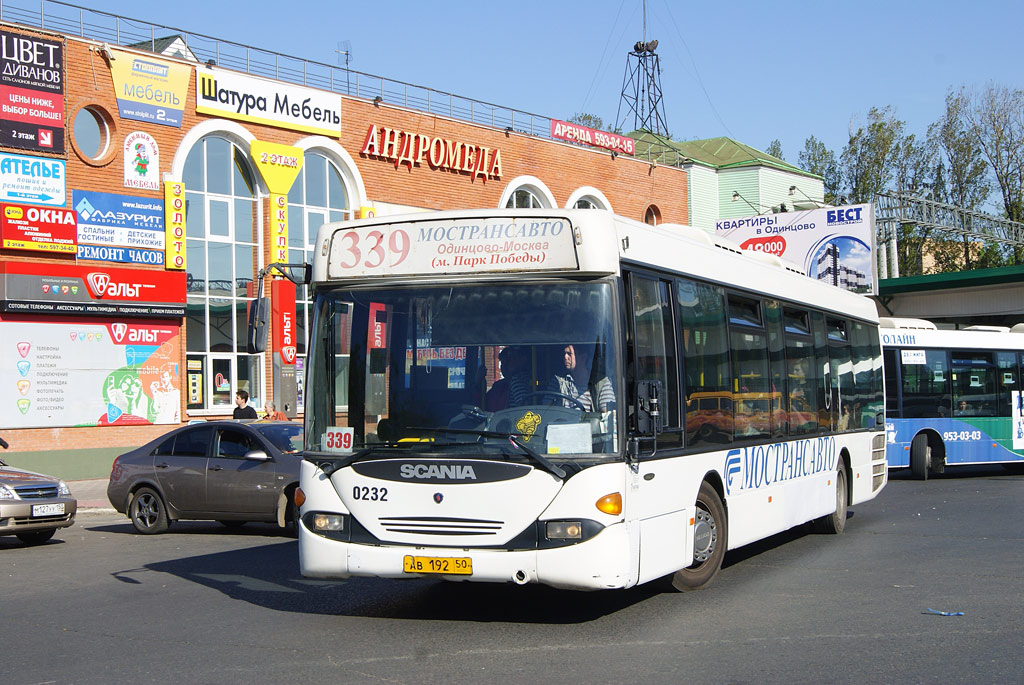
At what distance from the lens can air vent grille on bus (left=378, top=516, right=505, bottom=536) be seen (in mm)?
7883

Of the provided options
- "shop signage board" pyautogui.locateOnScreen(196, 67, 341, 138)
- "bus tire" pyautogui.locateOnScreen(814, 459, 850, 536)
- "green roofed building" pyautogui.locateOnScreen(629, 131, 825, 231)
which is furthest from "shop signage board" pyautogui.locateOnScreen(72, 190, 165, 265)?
"green roofed building" pyautogui.locateOnScreen(629, 131, 825, 231)

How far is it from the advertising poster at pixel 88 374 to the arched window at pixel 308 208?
4529 mm

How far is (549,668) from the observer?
274 inches

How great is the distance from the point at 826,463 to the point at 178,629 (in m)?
7.70

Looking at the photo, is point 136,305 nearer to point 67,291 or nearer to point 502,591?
point 67,291

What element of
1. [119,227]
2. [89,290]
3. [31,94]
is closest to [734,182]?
[119,227]

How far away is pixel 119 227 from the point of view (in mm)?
27172

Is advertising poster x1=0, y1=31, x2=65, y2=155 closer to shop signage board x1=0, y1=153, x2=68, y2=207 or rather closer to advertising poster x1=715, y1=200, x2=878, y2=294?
shop signage board x1=0, y1=153, x2=68, y2=207

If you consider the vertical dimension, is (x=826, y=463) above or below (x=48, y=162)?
below

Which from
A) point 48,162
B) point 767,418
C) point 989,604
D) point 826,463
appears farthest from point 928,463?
point 48,162

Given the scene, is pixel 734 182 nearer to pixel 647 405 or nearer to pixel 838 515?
pixel 838 515

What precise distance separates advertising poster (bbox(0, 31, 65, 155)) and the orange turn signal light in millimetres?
Answer: 21343

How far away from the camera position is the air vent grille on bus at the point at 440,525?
25.9 feet

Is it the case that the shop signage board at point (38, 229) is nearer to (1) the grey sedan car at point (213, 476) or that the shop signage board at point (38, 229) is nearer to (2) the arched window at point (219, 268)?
(2) the arched window at point (219, 268)
